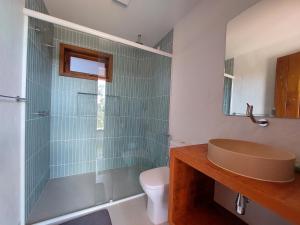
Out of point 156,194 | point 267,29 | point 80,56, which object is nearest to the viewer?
point 267,29

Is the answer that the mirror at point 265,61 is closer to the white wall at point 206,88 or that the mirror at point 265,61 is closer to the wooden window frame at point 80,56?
the white wall at point 206,88

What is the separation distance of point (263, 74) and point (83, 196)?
7.34ft

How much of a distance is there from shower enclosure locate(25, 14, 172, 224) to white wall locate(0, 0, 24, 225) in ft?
1.68

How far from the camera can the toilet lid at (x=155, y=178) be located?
1447 millimetres

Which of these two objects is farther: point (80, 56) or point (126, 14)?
point (80, 56)

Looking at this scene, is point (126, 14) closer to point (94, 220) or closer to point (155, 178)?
point (155, 178)

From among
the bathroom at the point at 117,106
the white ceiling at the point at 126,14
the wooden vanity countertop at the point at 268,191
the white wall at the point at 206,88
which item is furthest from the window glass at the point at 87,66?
the wooden vanity countertop at the point at 268,191

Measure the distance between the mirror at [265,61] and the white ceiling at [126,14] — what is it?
797 mm

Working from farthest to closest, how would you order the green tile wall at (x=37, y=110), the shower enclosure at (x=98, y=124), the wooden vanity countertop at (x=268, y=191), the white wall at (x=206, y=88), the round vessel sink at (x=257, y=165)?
the shower enclosure at (x=98, y=124) < the green tile wall at (x=37, y=110) < the white wall at (x=206, y=88) < the round vessel sink at (x=257, y=165) < the wooden vanity countertop at (x=268, y=191)

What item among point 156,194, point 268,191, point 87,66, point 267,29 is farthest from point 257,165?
point 87,66

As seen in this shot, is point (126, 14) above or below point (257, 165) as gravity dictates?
above

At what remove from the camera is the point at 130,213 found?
1624mm

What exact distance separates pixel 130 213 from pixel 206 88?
1.56 metres

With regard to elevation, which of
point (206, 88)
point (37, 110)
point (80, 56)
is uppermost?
point (80, 56)
